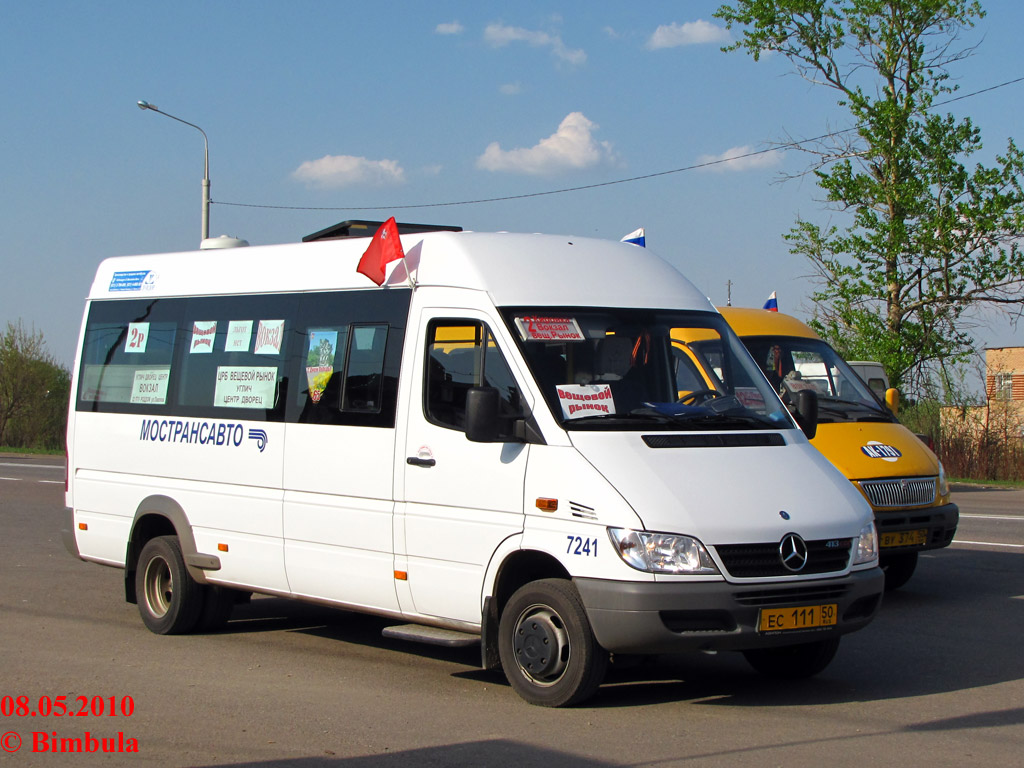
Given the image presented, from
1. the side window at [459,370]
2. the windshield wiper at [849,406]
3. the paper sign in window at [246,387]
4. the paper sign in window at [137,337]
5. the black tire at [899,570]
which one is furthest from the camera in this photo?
the windshield wiper at [849,406]

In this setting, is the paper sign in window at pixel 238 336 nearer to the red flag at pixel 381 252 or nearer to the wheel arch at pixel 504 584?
the red flag at pixel 381 252

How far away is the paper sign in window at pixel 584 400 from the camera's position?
6754mm

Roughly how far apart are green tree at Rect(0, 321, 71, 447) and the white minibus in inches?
1520

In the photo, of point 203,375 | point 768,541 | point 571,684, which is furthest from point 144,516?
point 768,541

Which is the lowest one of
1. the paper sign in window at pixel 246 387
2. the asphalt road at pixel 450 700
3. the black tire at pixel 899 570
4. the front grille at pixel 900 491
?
the asphalt road at pixel 450 700

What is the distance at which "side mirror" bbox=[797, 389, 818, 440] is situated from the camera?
8.05 m

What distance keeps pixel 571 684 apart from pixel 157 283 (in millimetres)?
5193

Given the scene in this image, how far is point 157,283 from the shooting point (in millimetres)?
9828

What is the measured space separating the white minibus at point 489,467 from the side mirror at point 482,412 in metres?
0.01

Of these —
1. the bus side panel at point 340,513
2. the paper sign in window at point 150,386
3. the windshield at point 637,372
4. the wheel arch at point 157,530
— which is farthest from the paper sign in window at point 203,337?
the windshield at point 637,372

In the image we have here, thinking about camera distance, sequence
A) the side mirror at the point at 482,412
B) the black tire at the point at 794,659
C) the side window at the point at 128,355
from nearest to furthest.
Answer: the side mirror at the point at 482,412
the black tire at the point at 794,659
the side window at the point at 128,355

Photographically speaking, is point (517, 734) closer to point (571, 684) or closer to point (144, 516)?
point (571, 684)

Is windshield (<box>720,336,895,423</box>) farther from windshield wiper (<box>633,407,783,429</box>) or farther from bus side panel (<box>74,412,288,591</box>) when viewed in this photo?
bus side panel (<box>74,412,288,591</box>)

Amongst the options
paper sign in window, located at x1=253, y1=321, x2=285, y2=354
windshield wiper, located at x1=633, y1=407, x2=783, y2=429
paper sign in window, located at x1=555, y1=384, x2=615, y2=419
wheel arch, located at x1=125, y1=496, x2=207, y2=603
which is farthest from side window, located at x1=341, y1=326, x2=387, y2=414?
wheel arch, located at x1=125, y1=496, x2=207, y2=603
